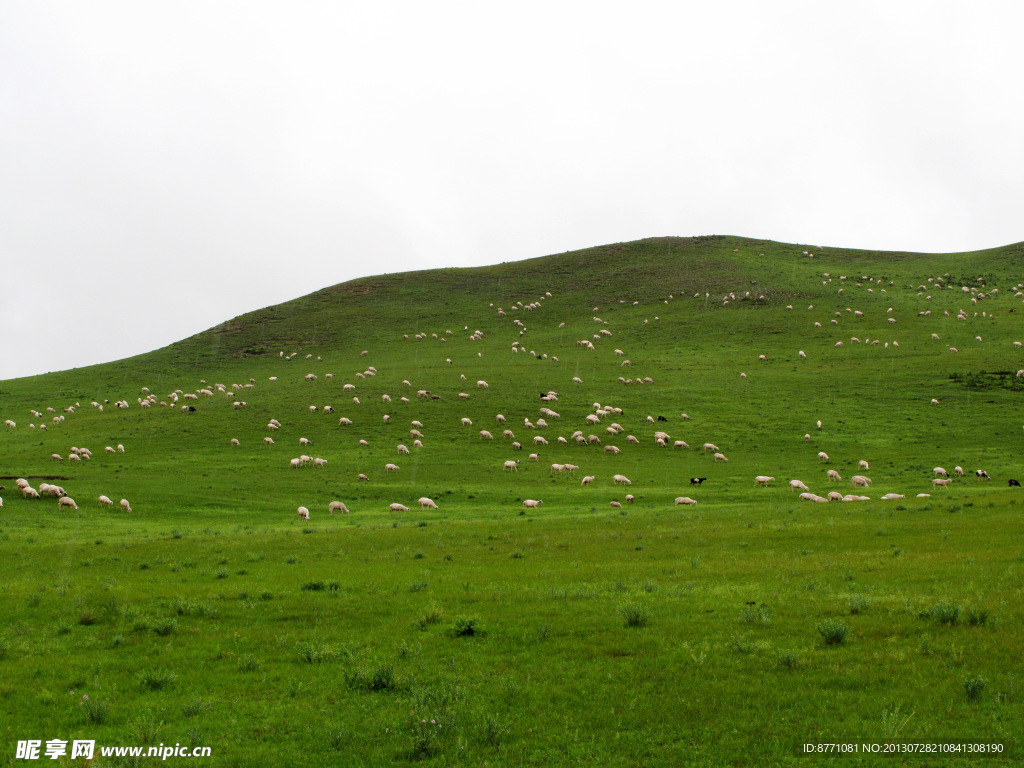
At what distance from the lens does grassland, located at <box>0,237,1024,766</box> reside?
887 cm

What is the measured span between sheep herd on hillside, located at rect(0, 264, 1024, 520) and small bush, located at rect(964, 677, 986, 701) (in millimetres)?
27621

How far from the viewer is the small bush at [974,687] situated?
875 cm

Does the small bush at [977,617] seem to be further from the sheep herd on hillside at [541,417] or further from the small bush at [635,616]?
the sheep herd on hillside at [541,417]

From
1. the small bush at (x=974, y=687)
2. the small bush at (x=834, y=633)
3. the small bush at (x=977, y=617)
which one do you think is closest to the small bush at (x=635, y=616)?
the small bush at (x=834, y=633)

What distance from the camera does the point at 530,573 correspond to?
62.0 feet

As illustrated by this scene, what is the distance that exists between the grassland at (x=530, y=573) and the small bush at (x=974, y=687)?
43 mm

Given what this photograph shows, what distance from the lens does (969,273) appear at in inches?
4252

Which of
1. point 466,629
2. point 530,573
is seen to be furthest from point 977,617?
point 530,573

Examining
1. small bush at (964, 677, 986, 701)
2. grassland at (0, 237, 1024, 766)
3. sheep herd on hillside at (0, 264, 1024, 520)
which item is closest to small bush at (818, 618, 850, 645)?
grassland at (0, 237, 1024, 766)

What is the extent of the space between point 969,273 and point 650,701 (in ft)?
412

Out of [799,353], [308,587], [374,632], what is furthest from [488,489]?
[799,353]

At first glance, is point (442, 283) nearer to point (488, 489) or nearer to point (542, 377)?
point (542, 377)

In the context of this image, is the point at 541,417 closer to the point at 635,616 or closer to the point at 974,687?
the point at 635,616

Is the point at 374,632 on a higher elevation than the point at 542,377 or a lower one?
lower
